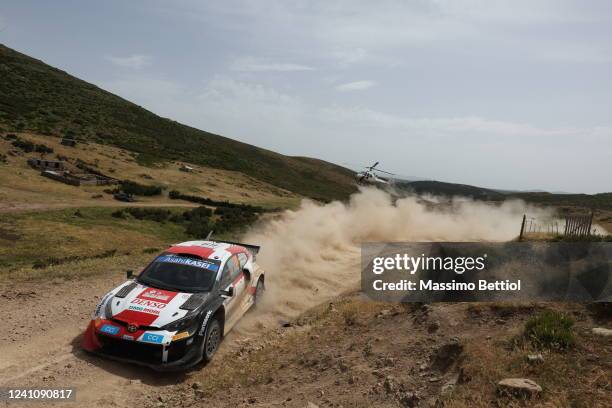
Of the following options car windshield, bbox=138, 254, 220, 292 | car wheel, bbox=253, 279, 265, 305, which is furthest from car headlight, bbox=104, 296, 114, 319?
car wheel, bbox=253, 279, 265, 305

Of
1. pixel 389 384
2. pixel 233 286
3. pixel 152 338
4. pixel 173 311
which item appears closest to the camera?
pixel 389 384

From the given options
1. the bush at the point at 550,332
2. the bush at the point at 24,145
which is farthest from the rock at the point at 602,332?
the bush at the point at 24,145

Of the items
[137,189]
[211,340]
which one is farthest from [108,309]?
[137,189]

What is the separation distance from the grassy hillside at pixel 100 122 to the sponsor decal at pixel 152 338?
53911 millimetres

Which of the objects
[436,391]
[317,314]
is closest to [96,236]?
[317,314]

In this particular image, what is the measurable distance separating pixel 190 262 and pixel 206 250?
653mm

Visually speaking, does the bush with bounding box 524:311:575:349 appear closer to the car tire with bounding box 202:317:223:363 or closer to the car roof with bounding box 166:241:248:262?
the car tire with bounding box 202:317:223:363

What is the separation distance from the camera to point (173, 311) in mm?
8148

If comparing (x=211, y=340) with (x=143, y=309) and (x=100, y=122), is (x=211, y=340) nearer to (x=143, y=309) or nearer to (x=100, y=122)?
(x=143, y=309)

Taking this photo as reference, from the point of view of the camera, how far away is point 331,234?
24.7m

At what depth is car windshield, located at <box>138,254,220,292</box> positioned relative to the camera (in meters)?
9.20

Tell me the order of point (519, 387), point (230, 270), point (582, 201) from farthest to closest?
1. point (582, 201)
2. point (230, 270)
3. point (519, 387)

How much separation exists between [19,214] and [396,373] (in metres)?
24.6

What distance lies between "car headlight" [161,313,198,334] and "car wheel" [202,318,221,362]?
1.28ft
